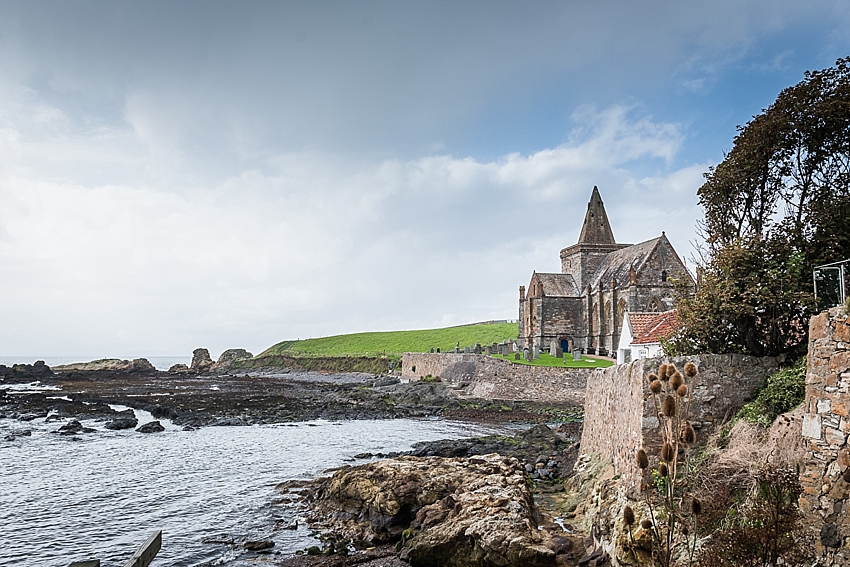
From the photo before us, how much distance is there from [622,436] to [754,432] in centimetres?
327

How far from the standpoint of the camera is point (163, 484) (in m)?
18.8

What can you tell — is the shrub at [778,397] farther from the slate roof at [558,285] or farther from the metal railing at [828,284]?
the slate roof at [558,285]

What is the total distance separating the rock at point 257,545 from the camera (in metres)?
12.6

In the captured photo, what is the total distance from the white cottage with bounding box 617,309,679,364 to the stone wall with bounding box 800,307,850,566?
67.0 ft

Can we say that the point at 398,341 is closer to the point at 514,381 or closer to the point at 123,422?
the point at 514,381

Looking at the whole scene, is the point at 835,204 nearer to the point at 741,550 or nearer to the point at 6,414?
the point at 741,550

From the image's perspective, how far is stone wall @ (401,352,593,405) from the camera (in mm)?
42625

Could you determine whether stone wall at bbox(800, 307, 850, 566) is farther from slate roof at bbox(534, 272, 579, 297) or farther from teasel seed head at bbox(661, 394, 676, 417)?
slate roof at bbox(534, 272, 579, 297)

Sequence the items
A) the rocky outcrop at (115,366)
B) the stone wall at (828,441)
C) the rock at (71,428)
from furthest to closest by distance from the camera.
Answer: the rocky outcrop at (115,366), the rock at (71,428), the stone wall at (828,441)

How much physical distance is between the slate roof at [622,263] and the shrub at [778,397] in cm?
4582

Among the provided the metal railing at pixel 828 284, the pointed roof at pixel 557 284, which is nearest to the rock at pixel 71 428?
the metal railing at pixel 828 284

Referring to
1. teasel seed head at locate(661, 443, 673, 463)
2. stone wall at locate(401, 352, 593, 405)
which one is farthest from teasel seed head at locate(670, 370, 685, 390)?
stone wall at locate(401, 352, 593, 405)

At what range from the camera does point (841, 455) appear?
295 inches

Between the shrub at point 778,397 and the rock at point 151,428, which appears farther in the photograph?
the rock at point 151,428
